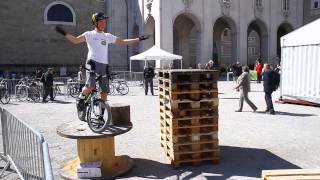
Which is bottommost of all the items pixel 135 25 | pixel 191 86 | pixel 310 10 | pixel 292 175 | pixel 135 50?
pixel 292 175

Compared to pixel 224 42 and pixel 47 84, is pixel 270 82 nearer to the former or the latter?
pixel 47 84

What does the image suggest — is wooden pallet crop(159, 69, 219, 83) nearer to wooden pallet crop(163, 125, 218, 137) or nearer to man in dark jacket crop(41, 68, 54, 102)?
wooden pallet crop(163, 125, 218, 137)

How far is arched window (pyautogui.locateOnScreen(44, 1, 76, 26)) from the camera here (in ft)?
124

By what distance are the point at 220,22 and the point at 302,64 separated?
98.7 ft

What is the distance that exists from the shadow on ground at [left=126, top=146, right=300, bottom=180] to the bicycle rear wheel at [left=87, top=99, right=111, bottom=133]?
1059 mm

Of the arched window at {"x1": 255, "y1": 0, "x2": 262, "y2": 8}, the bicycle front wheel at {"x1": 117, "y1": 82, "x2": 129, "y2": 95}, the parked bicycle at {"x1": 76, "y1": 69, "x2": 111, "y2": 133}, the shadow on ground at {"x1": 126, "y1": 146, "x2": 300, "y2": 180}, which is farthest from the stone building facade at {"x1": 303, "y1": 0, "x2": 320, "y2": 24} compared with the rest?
the parked bicycle at {"x1": 76, "y1": 69, "x2": 111, "y2": 133}

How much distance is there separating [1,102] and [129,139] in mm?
11336

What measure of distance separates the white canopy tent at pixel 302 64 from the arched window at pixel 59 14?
86.1ft

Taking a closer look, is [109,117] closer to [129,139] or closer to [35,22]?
[129,139]

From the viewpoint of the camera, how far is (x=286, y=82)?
56.7 feet

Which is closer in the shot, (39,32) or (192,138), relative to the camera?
(192,138)

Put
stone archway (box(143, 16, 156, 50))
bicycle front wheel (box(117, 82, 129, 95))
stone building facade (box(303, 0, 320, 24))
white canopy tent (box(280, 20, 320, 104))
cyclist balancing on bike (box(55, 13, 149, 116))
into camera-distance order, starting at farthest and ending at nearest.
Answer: stone building facade (box(303, 0, 320, 24))
stone archway (box(143, 16, 156, 50))
bicycle front wheel (box(117, 82, 129, 95))
white canopy tent (box(280, 20, 320, 104))
cyclist balancing on bike (box(55, 13, 149, 116))

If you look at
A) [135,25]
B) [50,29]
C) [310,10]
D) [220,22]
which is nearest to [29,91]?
[50,29]

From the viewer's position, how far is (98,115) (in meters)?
6.91
